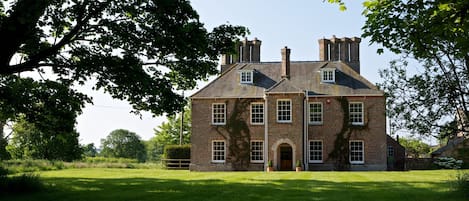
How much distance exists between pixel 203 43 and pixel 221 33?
1443mm

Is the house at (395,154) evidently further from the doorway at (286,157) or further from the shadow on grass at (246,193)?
the shadow on grass at (246,193)

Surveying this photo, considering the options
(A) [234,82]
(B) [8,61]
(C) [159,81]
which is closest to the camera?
(B) [8,61]

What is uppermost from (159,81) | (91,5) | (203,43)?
(91,5)

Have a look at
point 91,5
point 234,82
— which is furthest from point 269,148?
point 91,5

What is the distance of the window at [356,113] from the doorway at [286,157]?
4933 millimetres

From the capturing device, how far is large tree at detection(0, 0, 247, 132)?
14484 mm

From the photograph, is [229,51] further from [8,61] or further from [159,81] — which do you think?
[8,61]

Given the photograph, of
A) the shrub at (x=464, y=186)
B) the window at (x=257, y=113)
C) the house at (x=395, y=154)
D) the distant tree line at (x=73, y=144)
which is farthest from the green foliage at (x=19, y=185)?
the house at (x=395, y=154)

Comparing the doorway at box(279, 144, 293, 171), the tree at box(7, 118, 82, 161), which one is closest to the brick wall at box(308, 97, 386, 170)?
the doorway at box(279, 144, 293, 171)

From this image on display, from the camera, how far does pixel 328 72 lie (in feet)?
→ 121

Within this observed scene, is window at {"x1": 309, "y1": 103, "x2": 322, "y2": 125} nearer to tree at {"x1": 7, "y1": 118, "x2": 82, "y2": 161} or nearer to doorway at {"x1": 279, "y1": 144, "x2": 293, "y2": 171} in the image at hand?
doorway at {"x1": 279, "y1": 144, "x2": 293, "y2": 171}

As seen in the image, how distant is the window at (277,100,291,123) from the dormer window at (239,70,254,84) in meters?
3.80

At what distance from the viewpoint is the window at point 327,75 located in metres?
36.9

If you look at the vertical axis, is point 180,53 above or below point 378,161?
above
